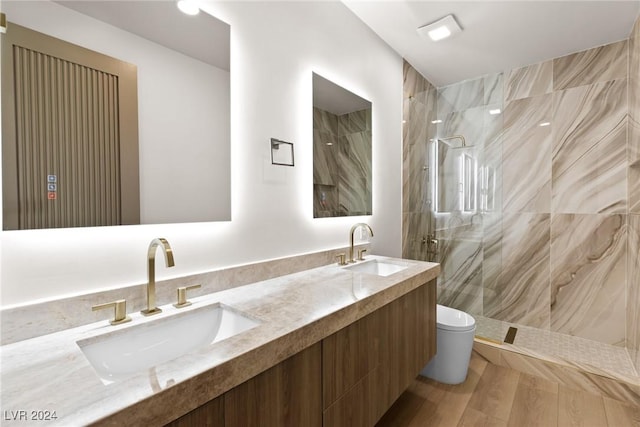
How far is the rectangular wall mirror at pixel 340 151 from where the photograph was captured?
5.96ft

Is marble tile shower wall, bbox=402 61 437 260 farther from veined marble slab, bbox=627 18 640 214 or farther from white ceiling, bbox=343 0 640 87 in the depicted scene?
veined marble slab, bbox=627 18 640 214

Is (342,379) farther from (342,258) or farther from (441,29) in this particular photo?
(441,29)

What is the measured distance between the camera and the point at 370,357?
4.01 ft

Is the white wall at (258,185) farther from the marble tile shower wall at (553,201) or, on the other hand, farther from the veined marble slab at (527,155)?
the veined marble slab at (527,155)

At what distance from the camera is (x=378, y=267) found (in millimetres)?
2047

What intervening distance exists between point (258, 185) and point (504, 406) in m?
1.96

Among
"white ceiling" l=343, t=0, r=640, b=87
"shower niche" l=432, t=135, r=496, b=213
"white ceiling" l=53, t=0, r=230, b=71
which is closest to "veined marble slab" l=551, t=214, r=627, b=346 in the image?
"shower niche" l=432, t=135, r=496, b=213

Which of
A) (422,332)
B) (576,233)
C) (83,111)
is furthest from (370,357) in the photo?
(576,233)

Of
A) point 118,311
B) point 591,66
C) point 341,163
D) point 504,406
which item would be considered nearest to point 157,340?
point 118,311

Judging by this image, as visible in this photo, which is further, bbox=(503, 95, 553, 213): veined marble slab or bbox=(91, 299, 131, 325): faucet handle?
bbox=(503, 95, 553, 213): veined marble slab

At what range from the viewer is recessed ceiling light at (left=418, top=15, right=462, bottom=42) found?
81.7 inches

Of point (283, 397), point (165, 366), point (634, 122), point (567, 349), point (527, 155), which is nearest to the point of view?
point (165, 366)

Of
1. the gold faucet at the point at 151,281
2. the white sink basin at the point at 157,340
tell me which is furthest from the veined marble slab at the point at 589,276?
the gold faucet at the point at 151,281

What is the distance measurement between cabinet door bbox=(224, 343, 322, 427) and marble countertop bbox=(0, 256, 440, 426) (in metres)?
0.03
